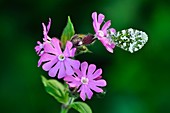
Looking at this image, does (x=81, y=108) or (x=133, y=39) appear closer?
(x=133, y=39)

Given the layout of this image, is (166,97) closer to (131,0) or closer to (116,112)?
(116,112)

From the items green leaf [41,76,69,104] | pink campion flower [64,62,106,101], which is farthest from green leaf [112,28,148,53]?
green leaf [41,76,69,104]

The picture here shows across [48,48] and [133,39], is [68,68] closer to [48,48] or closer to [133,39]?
[48,48]

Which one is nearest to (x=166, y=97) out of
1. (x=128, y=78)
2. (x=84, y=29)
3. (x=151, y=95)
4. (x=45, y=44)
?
(x=151, y=95)

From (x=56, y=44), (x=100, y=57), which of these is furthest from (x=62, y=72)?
(x=100, y=57)

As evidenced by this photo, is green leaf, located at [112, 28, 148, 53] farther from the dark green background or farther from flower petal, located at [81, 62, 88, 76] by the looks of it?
the dark green background

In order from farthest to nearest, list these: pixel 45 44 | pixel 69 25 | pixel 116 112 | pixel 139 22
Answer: pixel 139 22
pixel 116 112
pixel 69 25
pixel 45 44
